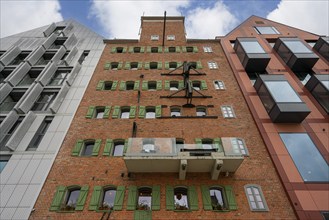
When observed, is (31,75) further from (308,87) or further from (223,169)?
(308,87)

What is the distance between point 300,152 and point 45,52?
28.6 meters

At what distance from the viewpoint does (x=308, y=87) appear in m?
21.3

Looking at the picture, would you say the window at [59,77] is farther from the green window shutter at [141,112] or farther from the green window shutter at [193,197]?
the green window shutter at [193,197]

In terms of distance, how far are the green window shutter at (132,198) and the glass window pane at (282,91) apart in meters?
13.1

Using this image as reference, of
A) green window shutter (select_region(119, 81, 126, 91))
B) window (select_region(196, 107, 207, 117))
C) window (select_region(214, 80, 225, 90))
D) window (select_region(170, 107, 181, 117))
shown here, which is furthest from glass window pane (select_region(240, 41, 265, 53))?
Result: green window shutter (select_region(119, 81, 126, 91))

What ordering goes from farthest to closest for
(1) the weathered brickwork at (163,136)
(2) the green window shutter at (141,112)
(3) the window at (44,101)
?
(3) the window at (44,101) → (2) the green window shutter at (141,112) → (1) the weathered brickwork at (163,136)

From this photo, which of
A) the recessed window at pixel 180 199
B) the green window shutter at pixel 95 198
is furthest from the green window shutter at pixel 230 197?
the green window shutter at pixel 95 198

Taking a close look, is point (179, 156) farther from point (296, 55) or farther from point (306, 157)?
point (296, 55)

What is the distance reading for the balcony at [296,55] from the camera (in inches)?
912

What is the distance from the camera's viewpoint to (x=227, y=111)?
67.9ft

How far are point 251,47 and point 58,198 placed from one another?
22.9 metres

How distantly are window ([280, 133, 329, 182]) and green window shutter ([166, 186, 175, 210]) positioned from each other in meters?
8.74

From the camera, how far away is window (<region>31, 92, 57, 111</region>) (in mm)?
21391

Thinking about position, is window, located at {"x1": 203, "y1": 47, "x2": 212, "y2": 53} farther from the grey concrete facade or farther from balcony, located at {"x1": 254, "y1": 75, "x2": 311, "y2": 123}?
the grey concrete facade
